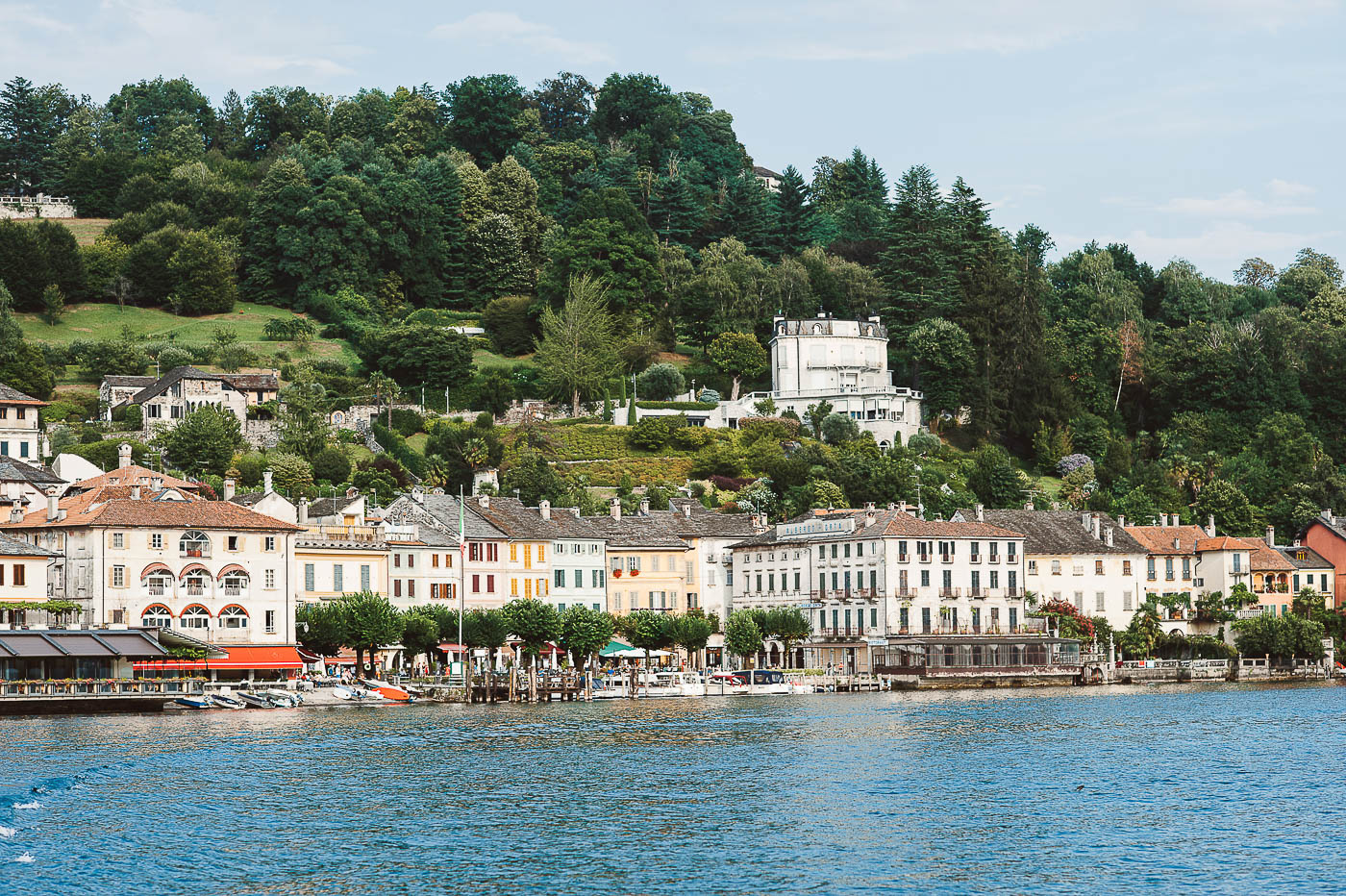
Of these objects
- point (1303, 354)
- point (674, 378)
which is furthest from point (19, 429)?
point (1303, 354)

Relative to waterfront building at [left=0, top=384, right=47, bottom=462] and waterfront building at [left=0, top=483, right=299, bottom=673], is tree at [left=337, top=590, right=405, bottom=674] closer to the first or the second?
waterfront building at [left=0, top=483, right=299, bottom=673]

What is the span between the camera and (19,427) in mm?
113438

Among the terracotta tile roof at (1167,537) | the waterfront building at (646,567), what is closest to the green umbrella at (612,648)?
the waterfront building at (646,567)

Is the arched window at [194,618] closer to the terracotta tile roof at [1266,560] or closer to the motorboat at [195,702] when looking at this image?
the motorboat at [195,702]

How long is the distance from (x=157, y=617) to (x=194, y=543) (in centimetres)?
390

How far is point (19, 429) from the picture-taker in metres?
113

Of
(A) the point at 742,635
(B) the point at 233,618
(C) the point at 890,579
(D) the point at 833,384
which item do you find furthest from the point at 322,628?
(D) the point at 833,384

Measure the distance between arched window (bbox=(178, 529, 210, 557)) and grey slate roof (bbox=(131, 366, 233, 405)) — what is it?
1558 inches

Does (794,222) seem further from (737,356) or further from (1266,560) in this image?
(1266,560)

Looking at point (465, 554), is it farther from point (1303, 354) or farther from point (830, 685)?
point (1303, 354)

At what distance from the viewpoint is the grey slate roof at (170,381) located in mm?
120375

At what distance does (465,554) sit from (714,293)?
53.4 meters

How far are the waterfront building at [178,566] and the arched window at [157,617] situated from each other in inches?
1.7

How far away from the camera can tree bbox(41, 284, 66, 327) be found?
14388cm
